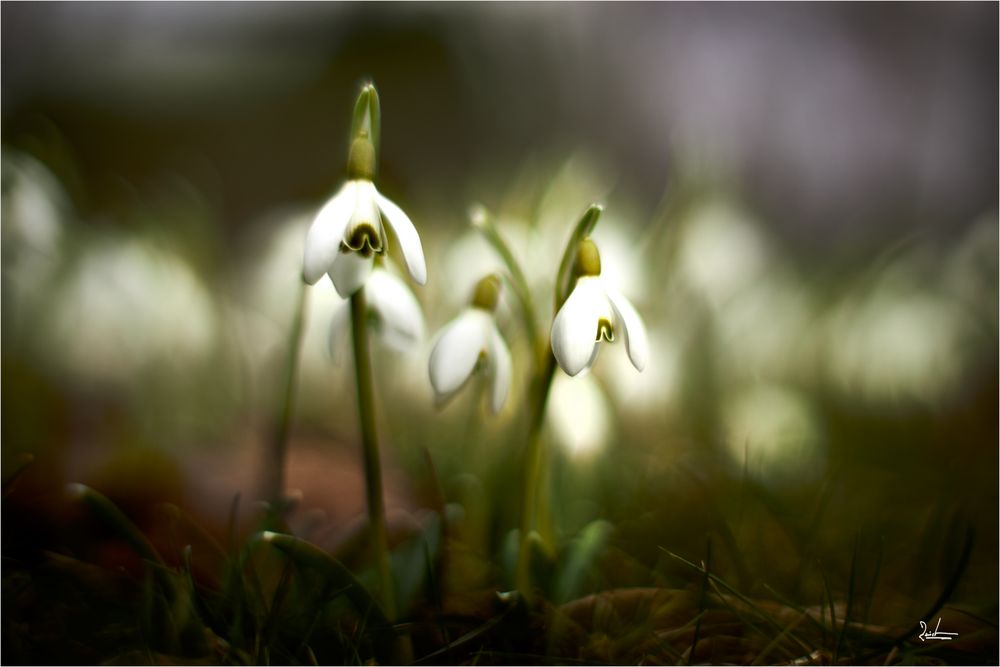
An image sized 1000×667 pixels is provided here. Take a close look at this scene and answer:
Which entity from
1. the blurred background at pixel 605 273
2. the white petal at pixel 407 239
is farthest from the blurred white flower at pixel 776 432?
the white petal at pixel 407 239

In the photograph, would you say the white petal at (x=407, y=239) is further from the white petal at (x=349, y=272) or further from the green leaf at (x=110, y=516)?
the green leaf at (x=110, y=516)

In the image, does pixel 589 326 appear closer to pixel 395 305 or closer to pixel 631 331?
pixel 631 331

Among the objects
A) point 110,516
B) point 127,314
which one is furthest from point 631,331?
point 127,314

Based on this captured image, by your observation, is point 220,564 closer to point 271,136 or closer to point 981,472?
point 981,472

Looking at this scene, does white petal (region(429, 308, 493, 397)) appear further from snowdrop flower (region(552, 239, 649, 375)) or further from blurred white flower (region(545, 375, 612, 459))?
blurred white flower (region(545, 375, 612, 459))
